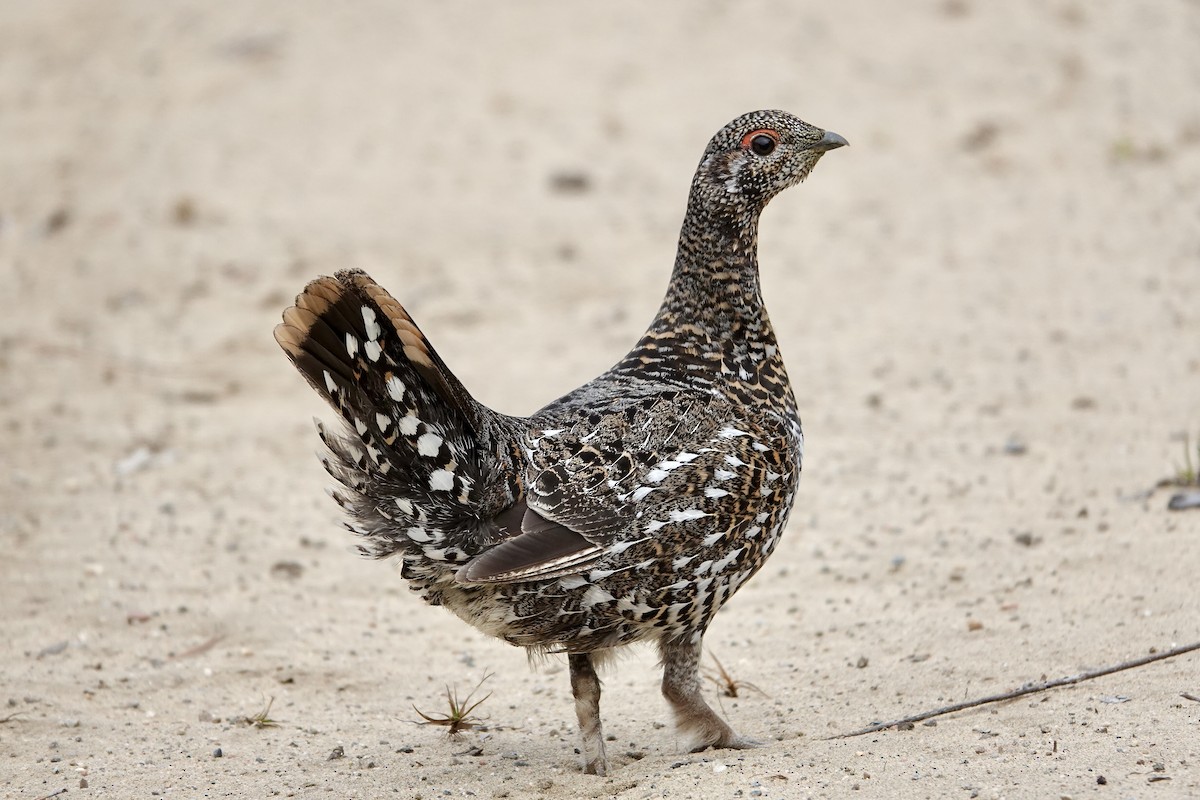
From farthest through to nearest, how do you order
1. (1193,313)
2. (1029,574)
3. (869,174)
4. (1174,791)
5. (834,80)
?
(834,80) → (869,174) → (1193,313) → (1029,574) → (1174,791)

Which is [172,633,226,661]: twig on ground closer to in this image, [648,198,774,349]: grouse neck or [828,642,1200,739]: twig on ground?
[648,198,774,349]: grouse neck

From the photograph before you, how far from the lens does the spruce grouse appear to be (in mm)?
4855

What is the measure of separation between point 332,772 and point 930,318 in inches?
245

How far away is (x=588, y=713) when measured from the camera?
17.7 ft

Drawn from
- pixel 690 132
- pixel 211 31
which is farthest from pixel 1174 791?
pixel 211 31

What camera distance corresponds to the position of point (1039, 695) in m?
5.44

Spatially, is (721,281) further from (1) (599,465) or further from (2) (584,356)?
(2) (584,356)

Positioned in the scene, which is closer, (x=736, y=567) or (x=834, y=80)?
(x=736, y=567)

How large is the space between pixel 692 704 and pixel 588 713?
459 mm

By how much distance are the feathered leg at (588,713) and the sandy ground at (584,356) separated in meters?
0.09

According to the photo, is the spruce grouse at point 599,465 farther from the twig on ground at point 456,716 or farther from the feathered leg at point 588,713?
the twig on ground at point 456,716

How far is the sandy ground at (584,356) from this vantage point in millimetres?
5691

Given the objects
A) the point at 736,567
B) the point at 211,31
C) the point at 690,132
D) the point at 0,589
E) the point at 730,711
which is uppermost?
the point at 211,31

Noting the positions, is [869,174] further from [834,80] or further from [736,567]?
[736,567]
